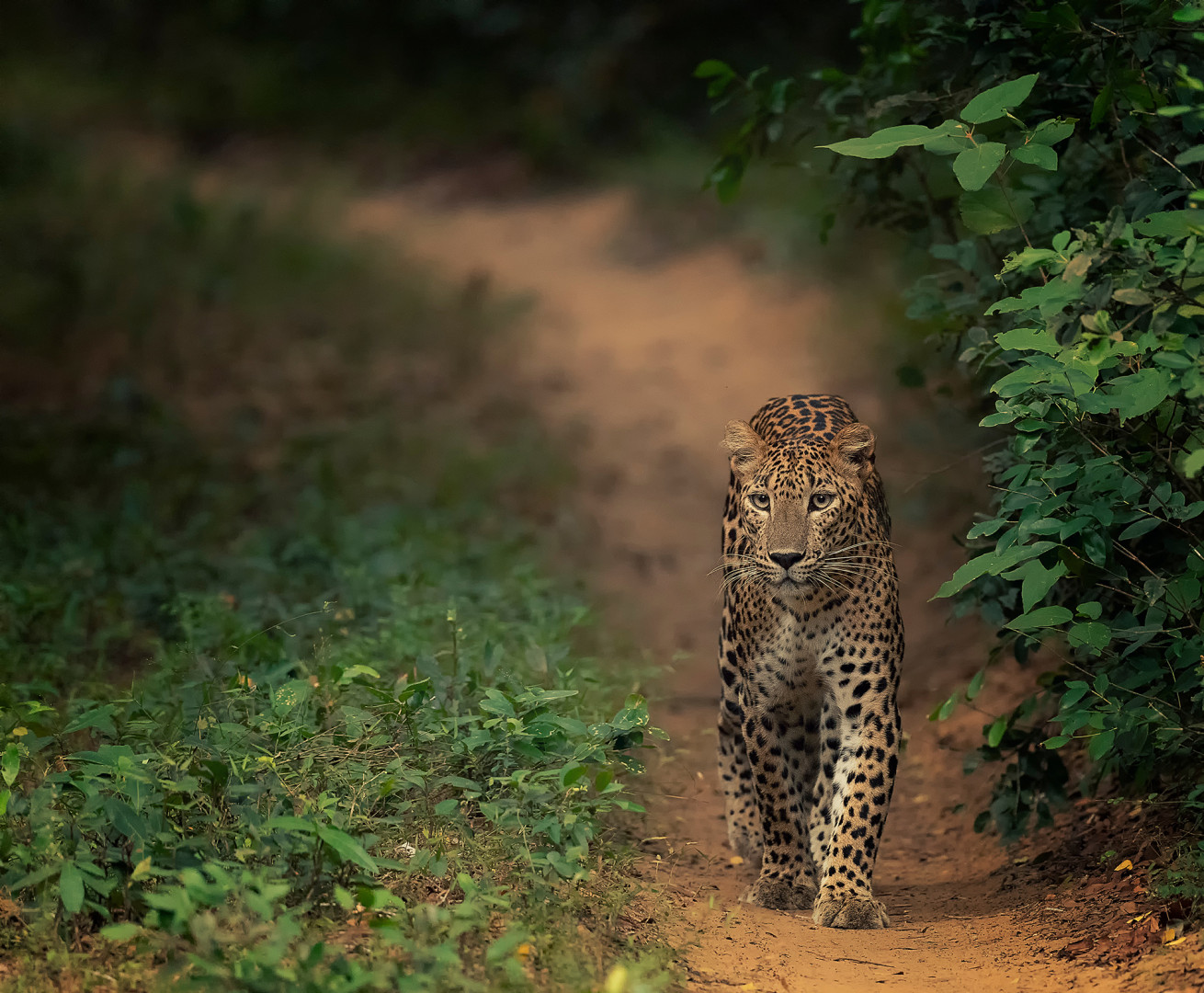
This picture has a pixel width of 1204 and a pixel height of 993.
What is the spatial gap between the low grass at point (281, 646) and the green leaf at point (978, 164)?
2.08m

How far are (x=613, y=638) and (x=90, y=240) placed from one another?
364 inches

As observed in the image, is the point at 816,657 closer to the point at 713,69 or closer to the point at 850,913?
the point at 850,913

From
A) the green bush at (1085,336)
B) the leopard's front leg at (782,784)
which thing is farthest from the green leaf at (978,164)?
the leopard's front leg at (782,784)

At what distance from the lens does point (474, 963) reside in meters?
3.82

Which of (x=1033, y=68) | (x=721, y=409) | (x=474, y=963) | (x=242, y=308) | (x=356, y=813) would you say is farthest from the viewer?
(x=242, y=308)

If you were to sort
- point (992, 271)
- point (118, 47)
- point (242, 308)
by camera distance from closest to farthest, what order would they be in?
point (992, 271) → point (242, 308) → point (118, 47)

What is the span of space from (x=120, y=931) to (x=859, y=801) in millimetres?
2800

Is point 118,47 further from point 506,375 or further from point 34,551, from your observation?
point 34,551

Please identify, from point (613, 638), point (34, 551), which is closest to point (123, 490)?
point (34, 551)

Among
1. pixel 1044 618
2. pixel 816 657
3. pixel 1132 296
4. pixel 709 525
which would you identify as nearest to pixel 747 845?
pixel 816 657

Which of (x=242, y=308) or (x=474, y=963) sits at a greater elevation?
(x=474, y=963)

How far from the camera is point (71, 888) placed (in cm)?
371

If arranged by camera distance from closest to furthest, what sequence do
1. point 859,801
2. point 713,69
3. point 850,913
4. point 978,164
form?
1. point 978,164
2. point 850,913
3. point 859,801
4. point 713,69

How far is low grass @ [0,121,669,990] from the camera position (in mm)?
3859
